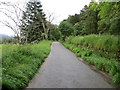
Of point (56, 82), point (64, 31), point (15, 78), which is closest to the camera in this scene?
point (15, 78)

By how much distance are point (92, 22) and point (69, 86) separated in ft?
69.8

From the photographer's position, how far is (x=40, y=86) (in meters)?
3.73

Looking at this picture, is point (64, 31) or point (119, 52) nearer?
point (119, 52)

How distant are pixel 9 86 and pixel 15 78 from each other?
447 millimetres

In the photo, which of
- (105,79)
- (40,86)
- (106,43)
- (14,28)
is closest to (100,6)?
(106,43)

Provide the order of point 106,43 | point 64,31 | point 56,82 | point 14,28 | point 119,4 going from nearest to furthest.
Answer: point 56,82 → point 119,4 → point 106,43 → point 14,28 → point 64,31

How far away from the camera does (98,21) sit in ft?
46.6

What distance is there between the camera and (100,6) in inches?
206

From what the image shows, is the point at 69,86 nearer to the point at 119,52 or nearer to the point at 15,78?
the point at 15,78

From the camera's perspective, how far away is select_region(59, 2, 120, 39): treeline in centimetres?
517

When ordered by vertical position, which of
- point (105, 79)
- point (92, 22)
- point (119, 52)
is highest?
point (92, 22)

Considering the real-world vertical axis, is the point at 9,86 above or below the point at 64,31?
below

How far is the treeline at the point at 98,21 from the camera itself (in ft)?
17.0

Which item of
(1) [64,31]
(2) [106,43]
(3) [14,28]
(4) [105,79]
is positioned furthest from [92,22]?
(4) [105,79]
